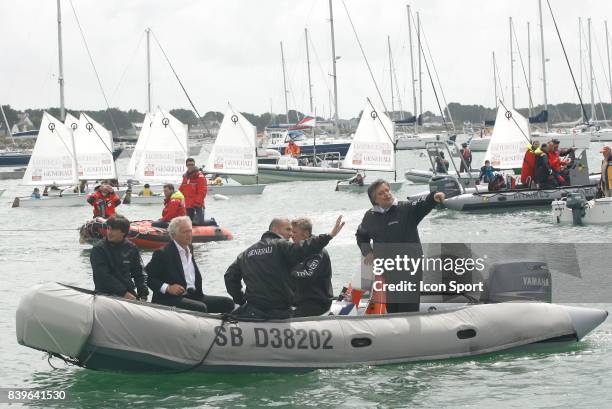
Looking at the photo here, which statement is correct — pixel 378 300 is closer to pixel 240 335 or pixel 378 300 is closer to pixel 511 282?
pixel 511 282

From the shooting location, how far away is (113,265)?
1062 centimetres

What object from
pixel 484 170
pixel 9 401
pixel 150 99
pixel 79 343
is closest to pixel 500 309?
pixel 79 343

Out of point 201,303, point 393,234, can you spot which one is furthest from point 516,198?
point 201,303

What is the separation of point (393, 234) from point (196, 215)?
1242 cm

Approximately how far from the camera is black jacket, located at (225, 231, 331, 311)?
993 centimetres

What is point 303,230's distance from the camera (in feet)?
33.4

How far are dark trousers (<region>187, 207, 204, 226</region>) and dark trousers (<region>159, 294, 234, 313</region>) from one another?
11340mm

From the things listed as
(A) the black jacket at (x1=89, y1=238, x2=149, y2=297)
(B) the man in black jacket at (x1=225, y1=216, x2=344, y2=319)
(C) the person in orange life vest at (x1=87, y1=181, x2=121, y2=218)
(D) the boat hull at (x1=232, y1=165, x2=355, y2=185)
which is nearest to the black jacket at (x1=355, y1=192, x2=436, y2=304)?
(B) the man in black jacket at (x1=225, y1=216, x2=344, y2=319)

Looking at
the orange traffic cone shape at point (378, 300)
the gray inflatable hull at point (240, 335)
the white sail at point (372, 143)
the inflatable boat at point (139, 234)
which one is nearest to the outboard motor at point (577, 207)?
the inflatable boat at point (139, 234)

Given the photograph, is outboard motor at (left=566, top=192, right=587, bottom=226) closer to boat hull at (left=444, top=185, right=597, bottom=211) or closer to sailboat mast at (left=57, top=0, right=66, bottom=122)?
boat hull at (left=444, top=185, right=597, bottom=211)

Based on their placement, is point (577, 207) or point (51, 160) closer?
point (577, 207)

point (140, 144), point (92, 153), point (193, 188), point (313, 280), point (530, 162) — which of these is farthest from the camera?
point (140, 144)

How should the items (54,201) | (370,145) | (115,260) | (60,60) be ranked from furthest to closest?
(60,60)
(370,145)
(54,201)
(115,260)

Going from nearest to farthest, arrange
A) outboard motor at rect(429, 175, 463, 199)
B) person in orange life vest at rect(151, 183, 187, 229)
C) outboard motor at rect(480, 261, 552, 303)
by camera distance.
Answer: outboard motor at rect(480, 261, 552, 303), person in orange life vest at rect(151, 183, 187, 229), outboard motor at rect(429, 175, 463, 199)
